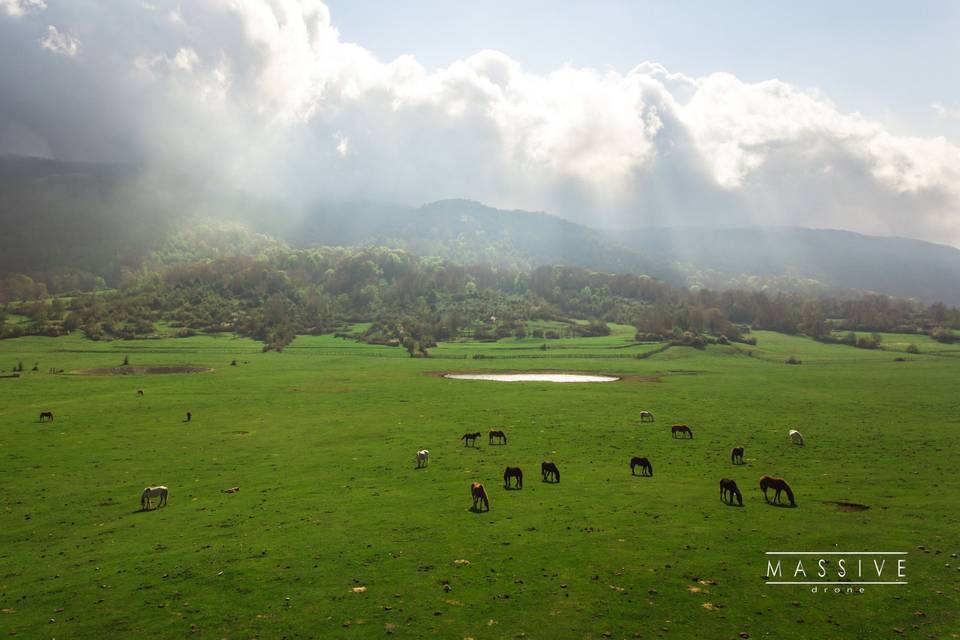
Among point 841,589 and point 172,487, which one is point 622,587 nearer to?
point 841,589

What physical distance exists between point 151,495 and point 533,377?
295 feet

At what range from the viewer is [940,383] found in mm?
87438

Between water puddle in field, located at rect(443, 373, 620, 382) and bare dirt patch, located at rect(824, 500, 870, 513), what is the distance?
76141 millimetres

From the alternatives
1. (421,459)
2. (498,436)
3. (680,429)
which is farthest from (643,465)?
(421,459)

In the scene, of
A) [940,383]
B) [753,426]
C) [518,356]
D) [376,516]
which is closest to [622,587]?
[376,516]

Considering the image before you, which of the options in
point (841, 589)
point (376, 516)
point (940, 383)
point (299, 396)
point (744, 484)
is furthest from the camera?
point (940, 383)

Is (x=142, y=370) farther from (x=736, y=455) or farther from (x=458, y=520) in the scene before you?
(x=736, y=455)

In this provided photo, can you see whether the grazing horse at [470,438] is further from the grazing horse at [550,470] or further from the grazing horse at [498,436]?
the grazing horse at [550,470]

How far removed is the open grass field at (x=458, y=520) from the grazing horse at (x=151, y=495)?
0.90 meters

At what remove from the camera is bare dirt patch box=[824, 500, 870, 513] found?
28600mm

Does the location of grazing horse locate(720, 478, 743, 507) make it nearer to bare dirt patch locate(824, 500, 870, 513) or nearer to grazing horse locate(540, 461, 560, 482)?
bare dirt patch locate(824, 500, 870, 513)

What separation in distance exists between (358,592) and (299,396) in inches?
2526

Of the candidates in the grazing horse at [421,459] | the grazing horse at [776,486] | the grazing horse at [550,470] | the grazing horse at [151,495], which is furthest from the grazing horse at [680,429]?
the grazing horse at [151,495]

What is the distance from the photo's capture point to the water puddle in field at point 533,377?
109 meters
